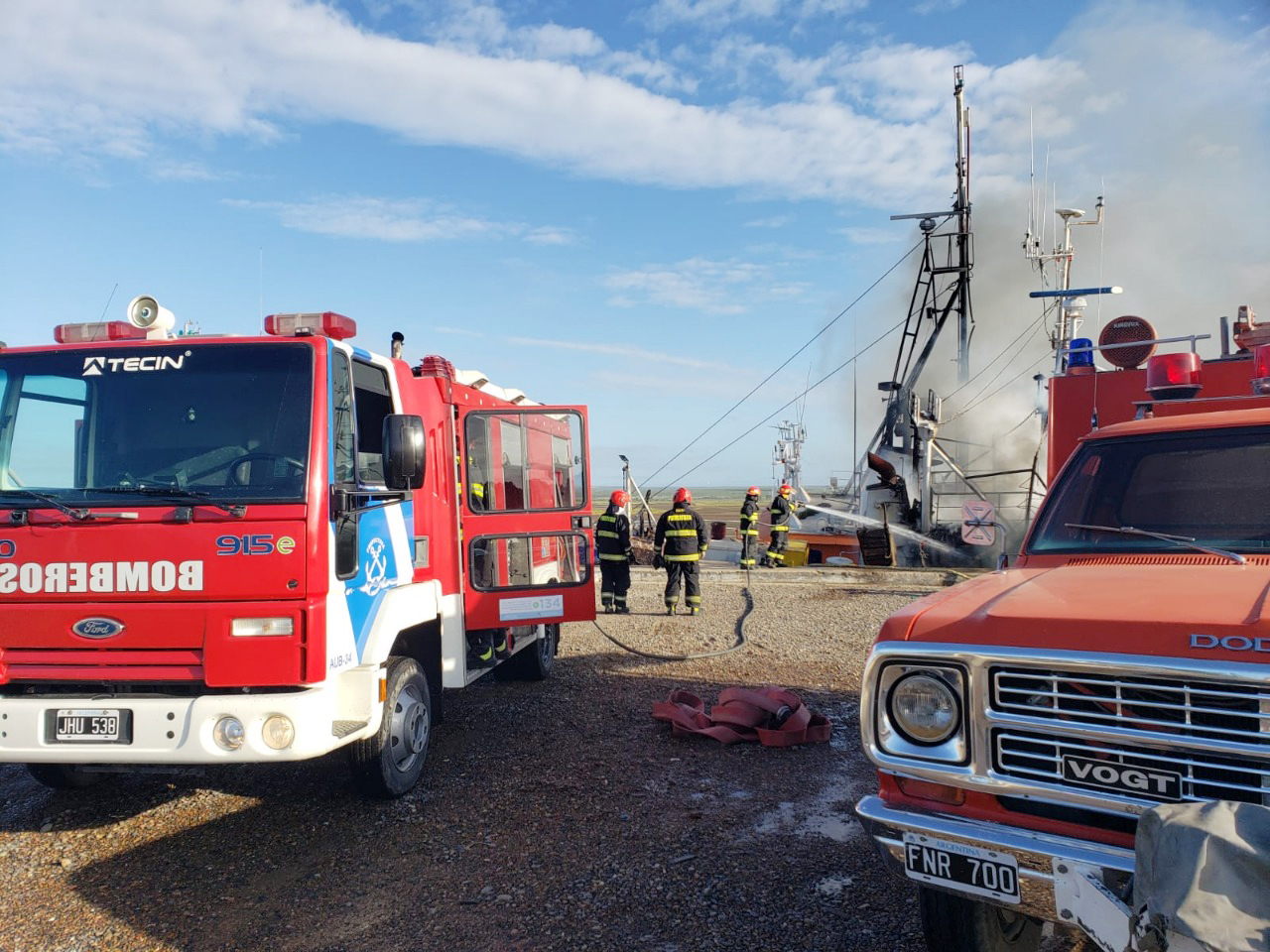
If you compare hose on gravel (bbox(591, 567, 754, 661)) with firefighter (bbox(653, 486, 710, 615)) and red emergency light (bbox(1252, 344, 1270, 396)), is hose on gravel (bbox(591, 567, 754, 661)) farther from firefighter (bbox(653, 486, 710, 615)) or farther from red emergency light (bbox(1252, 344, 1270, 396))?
red emergency light (bbox(1252, 344, 1270, 396))

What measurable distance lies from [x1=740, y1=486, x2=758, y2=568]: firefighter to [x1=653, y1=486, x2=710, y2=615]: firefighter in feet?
13.3

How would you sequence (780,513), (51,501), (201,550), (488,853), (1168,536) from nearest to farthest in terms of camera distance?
1. (1168,536)
2. (201,550)
3. (51,501)
4. (488,853)
5. (780,513)

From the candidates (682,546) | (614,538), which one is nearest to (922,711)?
(682,546)

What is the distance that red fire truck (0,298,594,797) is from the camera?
4098 mm

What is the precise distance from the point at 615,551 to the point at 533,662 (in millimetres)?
4089

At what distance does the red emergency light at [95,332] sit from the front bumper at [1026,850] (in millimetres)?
4306

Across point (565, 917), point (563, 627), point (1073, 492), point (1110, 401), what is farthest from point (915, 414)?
point (565, 917)

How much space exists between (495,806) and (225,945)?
170cm

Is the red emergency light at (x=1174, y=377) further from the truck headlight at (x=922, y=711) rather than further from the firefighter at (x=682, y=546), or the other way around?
the firefighter at (x=682, y=546)

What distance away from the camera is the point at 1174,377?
4.68 meters

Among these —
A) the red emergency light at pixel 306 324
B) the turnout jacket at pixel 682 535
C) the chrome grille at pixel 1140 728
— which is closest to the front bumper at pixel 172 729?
the red emergency light at pixel 306 324

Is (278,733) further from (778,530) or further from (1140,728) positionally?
(778,530)

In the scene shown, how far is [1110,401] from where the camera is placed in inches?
227

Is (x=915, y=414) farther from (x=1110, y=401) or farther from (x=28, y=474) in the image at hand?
(x=28, y=474)
